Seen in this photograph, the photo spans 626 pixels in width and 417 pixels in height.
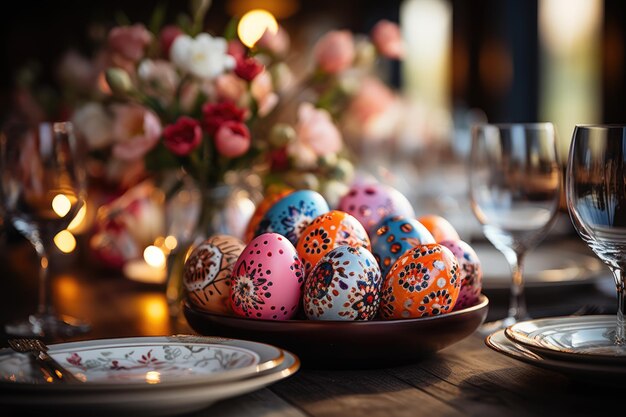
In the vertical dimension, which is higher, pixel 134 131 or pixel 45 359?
pixel 134 131

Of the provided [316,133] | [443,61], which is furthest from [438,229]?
[443,61]

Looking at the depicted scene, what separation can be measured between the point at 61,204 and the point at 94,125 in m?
0.23

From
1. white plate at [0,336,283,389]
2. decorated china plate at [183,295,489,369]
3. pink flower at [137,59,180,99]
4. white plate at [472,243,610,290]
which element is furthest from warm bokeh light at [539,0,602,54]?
white plate at [0,336,283,389]

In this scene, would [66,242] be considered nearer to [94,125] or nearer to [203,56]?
[94,125]

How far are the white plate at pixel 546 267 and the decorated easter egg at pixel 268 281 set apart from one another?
0.49 meters

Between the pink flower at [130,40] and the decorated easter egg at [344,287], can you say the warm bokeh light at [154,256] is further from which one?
the decorated easter egg at [344,287]

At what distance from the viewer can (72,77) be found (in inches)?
69.1

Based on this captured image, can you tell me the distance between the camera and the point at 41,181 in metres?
1.21

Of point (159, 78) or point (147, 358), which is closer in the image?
point (147, 358)

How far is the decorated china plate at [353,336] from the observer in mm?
811

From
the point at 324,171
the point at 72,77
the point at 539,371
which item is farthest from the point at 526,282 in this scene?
the point at 72,77

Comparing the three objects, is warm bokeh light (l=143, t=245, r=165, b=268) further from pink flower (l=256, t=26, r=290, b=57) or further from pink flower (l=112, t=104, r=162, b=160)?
pink flower (l=256, t=26, r=290, b=57)

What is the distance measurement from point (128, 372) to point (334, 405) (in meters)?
0.17

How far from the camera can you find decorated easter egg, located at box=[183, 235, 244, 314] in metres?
0.91
